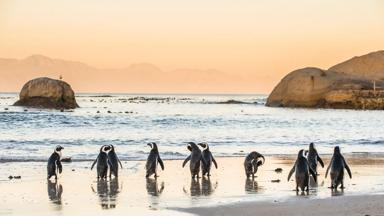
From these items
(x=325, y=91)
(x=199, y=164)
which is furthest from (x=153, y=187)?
(x=325, y=91)

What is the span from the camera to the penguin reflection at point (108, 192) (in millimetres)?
12978

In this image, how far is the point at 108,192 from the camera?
14.7 m

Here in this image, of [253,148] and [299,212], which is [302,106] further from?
[299,212]

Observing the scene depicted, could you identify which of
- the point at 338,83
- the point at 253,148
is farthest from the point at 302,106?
the point at 253,148

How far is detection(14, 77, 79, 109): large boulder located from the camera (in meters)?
67.6

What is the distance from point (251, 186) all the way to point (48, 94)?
54065 millimetres

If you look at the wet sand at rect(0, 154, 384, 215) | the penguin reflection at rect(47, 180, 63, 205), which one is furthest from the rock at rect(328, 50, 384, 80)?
the penguin reflection at rect(47, 180, 63, 205)

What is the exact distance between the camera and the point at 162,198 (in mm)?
13859

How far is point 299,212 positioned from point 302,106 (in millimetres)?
76834

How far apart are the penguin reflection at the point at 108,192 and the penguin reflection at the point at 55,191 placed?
758 mm

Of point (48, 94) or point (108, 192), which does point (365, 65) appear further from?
point (108, 192)

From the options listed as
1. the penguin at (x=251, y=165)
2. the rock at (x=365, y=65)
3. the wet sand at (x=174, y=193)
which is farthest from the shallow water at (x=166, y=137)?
the rock at (x=365, y=65)

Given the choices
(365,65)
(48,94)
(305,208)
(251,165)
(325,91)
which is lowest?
(305,208)

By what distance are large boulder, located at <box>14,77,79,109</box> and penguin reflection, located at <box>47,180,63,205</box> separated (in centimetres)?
5148
